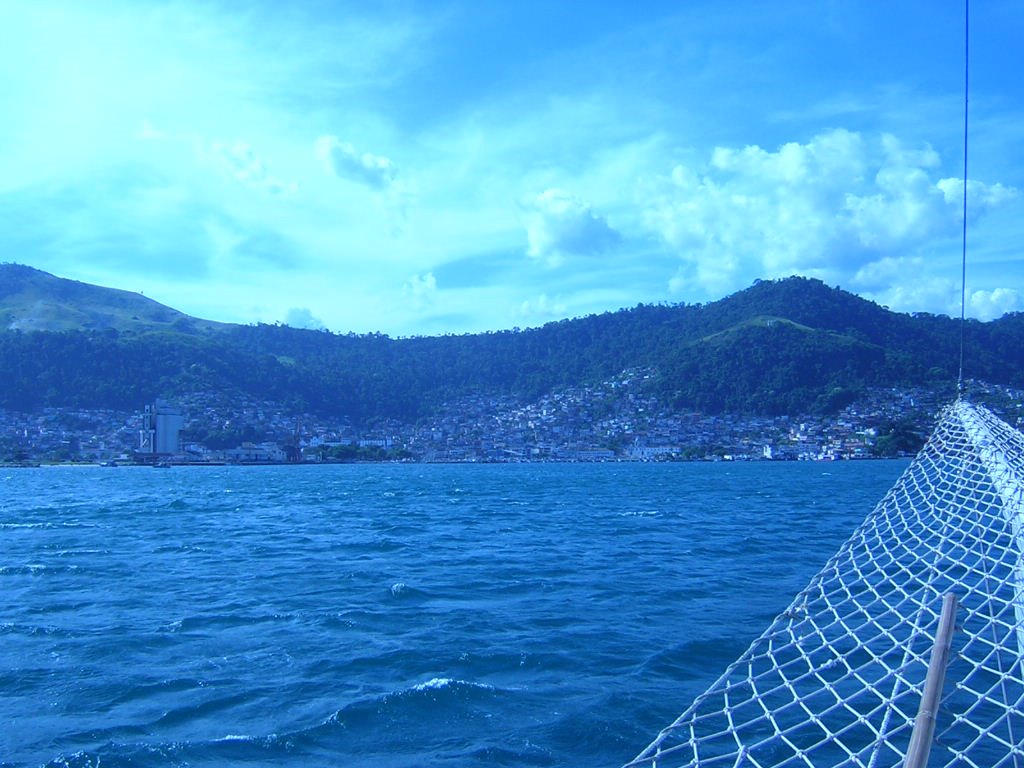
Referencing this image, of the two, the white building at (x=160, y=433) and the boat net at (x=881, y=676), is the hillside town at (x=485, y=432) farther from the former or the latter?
the boat net at (x=881, y=676)

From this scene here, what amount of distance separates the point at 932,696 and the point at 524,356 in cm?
16107

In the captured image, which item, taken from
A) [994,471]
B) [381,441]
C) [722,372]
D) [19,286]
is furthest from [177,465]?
[994,471]

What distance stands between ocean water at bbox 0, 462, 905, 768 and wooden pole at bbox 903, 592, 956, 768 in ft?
15.7

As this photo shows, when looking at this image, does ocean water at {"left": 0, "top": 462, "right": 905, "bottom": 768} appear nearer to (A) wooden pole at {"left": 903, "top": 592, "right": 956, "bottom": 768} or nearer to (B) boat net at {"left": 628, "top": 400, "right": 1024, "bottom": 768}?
(B) boat net at {"left": 628, "top": 400, "right": 1024, "bottom": 768}

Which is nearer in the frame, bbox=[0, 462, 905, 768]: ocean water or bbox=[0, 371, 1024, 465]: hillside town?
bbox=[0, 462, 905, 768]: ocean water

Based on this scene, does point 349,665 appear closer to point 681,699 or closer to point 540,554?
point 681,699

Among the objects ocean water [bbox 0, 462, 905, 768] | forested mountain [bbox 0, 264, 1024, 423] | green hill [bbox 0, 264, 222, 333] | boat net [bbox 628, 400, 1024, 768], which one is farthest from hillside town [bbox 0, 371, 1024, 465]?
boat net [bbox 628, 400, 1024, 768]

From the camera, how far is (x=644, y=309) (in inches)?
6826

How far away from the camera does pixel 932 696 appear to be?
9.95 feet

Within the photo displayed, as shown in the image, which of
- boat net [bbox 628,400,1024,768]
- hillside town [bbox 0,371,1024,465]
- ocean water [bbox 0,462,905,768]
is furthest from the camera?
hillside town [bbox 0,371,1024,465]

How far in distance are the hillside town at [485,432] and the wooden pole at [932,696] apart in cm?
7666

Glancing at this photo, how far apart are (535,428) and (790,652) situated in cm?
12065

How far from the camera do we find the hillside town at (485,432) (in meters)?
97.5

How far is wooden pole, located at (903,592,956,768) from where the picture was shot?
2.98 metres
